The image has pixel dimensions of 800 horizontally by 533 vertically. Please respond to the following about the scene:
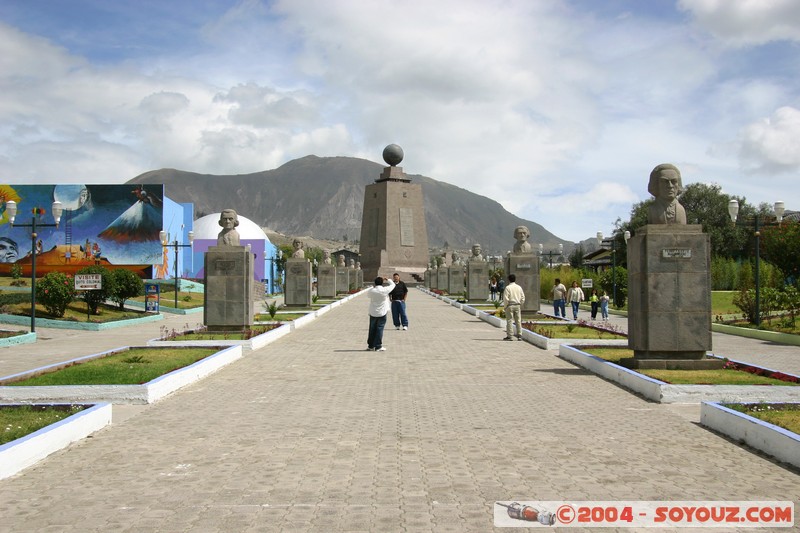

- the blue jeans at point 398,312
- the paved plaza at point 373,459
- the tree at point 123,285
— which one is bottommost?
the paved plaza at point 373,459

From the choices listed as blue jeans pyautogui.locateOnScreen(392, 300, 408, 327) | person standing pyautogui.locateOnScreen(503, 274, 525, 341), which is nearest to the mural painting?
blue jeans pyautogui.locateOnScreen(392, 300, 408, 327)

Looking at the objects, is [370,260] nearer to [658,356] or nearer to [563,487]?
[658,356]

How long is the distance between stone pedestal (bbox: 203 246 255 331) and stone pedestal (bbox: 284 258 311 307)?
11.9 metres

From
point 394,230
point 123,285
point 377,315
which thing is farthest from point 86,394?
point 394,230

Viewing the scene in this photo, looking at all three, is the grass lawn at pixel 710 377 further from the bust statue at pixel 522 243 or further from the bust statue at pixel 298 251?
the bust statue at pixel 298 251

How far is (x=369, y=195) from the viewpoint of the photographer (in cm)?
7169

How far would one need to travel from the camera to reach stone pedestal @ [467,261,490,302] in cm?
3316

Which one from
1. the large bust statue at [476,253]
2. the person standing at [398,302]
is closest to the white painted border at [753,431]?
the person standing at [398,302]

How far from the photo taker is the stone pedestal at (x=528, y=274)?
22188mm

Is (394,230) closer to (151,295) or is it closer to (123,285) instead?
(151,295)

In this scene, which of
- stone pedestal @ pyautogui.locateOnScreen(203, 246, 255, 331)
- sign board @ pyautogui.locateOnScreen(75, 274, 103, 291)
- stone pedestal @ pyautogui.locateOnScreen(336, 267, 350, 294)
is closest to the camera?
stone pedestal @ pyautogui.locateOnScreen(203, 246, 255, 331)

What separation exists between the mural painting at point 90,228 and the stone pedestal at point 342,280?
21129 millimetres

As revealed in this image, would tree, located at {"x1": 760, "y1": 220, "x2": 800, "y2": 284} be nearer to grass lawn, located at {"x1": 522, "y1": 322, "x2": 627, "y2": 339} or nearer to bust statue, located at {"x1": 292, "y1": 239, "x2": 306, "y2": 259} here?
grass lawn, located at {"x1": 522, "y1": 322, "x2": 627, "y2": 339}

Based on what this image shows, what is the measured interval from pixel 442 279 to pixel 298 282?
86.3 feet
